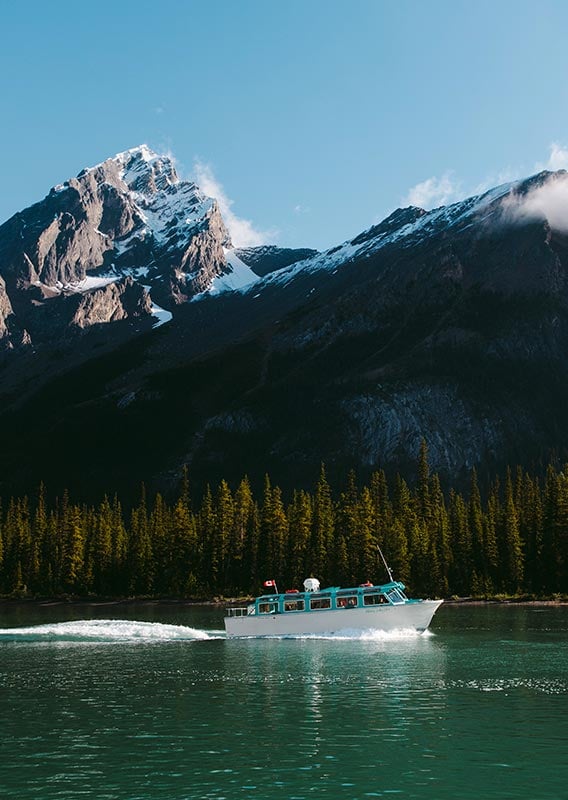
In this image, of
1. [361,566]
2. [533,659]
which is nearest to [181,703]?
[533,659]

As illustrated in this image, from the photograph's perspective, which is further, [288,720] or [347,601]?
[347,601]

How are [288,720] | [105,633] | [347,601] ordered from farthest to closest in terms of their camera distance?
[105,633] → [347,601] → [288,720]

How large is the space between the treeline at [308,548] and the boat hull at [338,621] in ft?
198

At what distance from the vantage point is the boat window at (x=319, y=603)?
335ft

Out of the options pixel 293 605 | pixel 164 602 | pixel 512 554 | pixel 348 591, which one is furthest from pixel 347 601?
pixel 164 602

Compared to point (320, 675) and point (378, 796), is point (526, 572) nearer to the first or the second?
point (320, 675)

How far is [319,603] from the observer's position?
104m

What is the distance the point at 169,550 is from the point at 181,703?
129 meters

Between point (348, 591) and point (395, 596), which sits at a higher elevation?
point (348, 591)

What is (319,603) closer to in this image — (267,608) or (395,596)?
(267,608)

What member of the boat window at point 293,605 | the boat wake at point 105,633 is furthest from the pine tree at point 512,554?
the boat wake at point 105,633

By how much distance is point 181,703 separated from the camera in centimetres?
5372

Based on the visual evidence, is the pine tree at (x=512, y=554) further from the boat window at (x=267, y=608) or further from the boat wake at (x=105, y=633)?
the boat wake at (x=105, y=633)

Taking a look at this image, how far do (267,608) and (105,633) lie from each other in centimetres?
2030
